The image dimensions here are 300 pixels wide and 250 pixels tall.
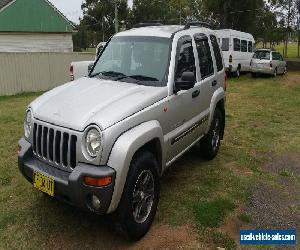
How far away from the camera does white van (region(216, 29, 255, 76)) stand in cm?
2003

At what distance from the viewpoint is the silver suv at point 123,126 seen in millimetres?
3623

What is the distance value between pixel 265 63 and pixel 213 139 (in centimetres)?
1491

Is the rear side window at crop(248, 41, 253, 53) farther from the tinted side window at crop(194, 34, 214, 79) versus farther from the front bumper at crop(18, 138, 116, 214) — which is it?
the front bumper at crop(18, 138, 116, 214)

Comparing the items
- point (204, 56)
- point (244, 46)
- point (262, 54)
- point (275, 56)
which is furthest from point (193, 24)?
point (244, 46)

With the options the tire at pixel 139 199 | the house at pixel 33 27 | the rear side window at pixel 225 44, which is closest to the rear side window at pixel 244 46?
the rear side window at pixel 225 44

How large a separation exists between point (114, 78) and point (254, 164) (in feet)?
10.0

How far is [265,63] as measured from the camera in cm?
2025

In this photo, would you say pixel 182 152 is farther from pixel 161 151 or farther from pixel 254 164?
pixel 254 164

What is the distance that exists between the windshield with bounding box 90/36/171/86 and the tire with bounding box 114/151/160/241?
110 cm

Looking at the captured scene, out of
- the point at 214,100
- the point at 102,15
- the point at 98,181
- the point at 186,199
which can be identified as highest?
the point at 102,15

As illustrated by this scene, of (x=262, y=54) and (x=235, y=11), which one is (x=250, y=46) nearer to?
(x=262, y=54)

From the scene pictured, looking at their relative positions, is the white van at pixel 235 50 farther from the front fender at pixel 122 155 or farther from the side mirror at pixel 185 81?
the front fender at pixel 122 155

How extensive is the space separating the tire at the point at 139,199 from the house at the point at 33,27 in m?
25.7

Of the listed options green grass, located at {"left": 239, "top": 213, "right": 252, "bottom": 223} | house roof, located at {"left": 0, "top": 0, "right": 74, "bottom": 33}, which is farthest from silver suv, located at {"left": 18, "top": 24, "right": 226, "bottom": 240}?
house roof, located at {"left": 0, "top": 0, "right": 74, "bottom": 33}
